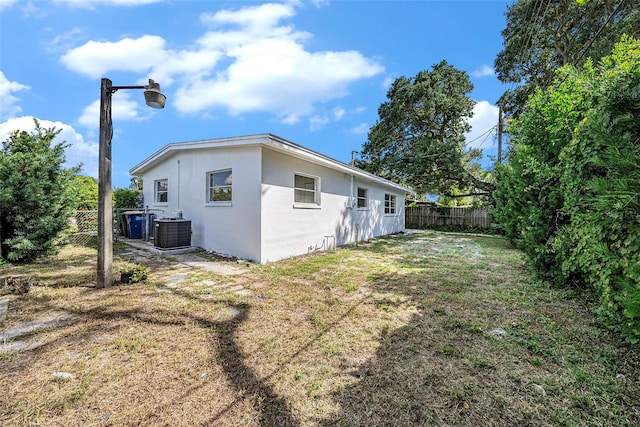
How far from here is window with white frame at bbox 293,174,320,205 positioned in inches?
287

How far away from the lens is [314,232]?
7.91 meters

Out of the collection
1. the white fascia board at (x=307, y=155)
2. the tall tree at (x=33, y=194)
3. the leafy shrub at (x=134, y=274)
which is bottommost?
the leafy shrub at (x=134, y=274)

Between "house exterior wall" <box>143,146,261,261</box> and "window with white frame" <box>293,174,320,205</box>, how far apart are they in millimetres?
1325

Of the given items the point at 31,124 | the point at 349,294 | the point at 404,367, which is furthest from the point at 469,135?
the point at 31,124

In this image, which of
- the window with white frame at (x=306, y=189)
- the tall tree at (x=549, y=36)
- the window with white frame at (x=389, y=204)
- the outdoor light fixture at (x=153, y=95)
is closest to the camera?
the outdoor light fixture at (x=153, y=95)

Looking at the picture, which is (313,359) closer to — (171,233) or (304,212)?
(304,212)

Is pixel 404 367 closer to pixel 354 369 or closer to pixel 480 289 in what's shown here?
pixel 354 369

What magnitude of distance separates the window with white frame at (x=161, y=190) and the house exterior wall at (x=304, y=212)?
17.6ft

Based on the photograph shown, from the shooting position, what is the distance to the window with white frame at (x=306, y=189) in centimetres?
728

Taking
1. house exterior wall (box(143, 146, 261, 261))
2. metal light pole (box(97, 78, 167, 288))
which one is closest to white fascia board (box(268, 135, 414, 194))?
house exterior wall (box(143, 146, 261, 261))

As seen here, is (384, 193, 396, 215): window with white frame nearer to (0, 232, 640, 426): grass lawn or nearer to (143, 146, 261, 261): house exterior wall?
(143, 146, 261, 261): house exterior wall

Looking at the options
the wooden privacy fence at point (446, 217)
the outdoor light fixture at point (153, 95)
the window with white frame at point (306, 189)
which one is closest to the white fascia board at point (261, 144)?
the window with white frame at point (306, 189)

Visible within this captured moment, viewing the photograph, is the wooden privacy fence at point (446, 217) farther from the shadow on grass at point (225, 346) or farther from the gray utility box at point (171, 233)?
the shadow on grass at point (225, 346)

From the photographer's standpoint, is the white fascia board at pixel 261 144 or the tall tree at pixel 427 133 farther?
the tall tree at pixel 427 133
